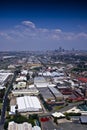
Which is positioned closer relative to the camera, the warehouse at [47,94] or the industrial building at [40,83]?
the warehouse at [47,94]

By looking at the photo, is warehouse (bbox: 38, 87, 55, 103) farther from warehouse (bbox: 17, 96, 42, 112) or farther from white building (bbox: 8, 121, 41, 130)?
white building (bbox: 8, 121, 41, 130)

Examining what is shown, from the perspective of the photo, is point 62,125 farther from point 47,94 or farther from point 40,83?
point 40,83

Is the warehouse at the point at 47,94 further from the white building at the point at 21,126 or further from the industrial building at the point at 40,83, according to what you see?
the white building at the point at 21,126

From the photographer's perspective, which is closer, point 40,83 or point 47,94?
point 47,94

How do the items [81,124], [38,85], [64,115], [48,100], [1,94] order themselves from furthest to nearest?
[38,85]
[1,94]
[48,100]
[64,115]
[81,124]

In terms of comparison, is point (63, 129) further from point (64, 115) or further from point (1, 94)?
point (1, 94)

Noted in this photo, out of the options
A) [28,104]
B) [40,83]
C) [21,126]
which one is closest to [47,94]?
[28,104]

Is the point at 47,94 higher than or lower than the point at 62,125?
higher

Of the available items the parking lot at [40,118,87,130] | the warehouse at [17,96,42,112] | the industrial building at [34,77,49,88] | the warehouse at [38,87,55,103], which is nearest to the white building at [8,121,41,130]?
the parking lot at [40,118,87,130]

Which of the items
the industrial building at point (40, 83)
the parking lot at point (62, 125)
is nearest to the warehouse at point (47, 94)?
the industrial building at point (40, 83)

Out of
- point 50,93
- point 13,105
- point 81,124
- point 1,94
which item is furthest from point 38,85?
point 81,124

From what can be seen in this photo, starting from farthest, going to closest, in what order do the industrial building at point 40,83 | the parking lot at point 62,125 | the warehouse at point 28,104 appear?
the industrial building at point 40,83 → the warehouse at point 28,104 → the parking lot at point 62,125
